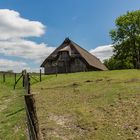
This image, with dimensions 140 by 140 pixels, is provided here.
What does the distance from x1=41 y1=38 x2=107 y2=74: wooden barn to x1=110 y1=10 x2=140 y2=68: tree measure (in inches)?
509

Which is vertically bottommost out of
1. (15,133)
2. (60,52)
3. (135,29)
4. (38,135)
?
(15,133)

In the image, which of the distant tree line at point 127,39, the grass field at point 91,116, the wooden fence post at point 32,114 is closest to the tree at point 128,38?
the distant tree line at point 127,39

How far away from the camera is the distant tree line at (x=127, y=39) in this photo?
81188 mm

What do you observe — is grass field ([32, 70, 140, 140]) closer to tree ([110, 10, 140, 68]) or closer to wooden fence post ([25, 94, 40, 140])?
wooden fence post ([25, 94, 40, 140])

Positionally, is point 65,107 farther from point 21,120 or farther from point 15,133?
point 15,133

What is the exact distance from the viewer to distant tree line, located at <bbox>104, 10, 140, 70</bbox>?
8119 centimetres

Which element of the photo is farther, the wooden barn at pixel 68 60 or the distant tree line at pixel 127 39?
the distant tree line at pixel 127 39

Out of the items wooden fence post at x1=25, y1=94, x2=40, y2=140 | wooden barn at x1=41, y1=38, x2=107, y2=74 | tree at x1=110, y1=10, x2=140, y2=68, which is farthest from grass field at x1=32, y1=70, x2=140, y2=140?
tree at x1=110, y1=10, x2=140, y2=68

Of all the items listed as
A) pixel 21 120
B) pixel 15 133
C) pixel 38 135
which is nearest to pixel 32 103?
pixel 38 135

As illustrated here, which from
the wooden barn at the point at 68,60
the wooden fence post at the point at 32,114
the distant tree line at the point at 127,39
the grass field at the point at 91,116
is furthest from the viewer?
the distant tree line at the point at 127,39

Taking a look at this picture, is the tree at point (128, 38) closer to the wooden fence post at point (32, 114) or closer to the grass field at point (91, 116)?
the grass field at point (91, 116)

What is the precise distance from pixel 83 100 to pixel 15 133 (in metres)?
9.18

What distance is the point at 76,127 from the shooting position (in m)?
16.7

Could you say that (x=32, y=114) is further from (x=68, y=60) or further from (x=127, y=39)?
(x=127, y=39)
